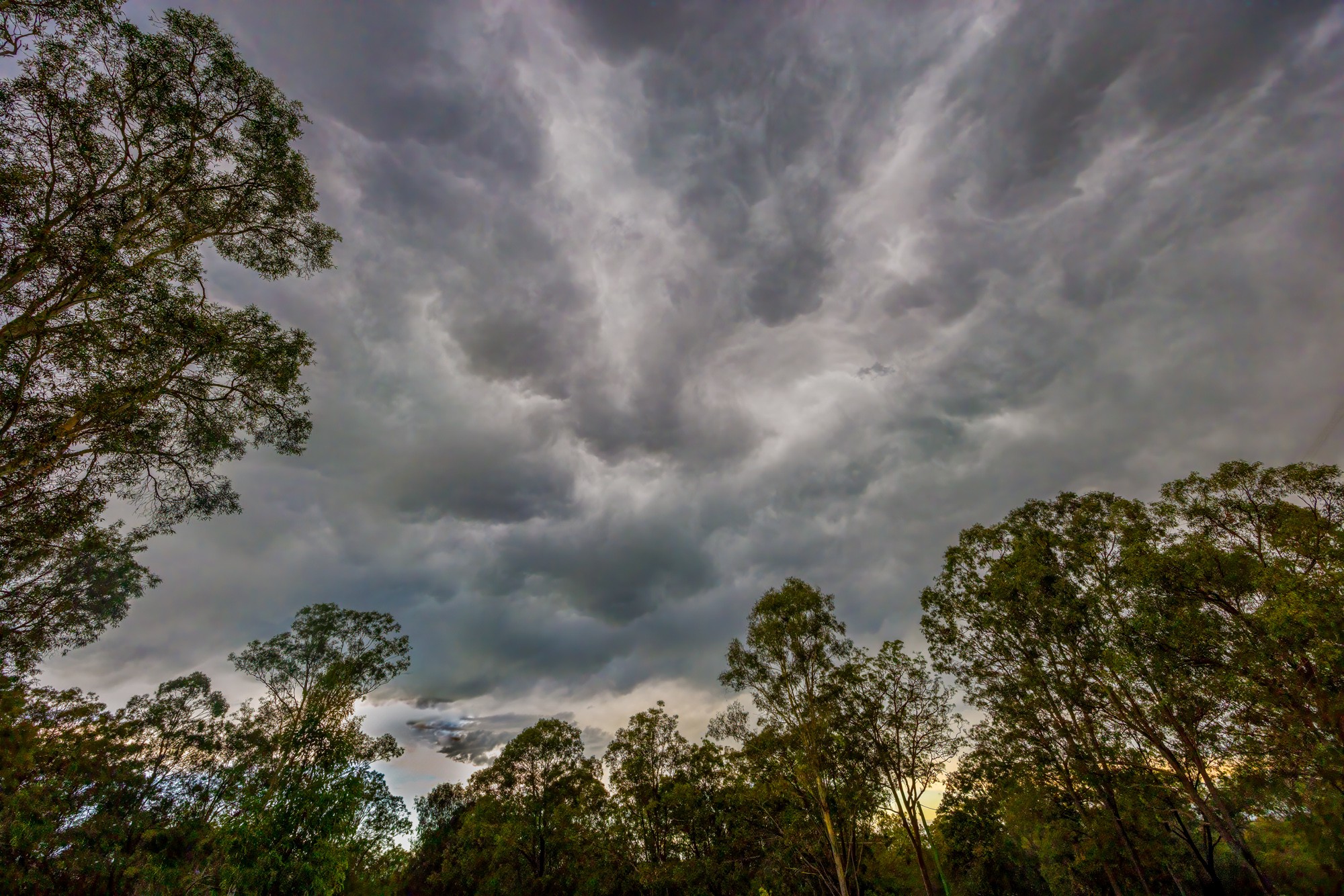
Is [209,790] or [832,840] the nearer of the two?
[832,840]

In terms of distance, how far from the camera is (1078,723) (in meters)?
19.6

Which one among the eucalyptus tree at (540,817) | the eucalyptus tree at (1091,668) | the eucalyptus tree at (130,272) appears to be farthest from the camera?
the eucalyptus tree at (540,817)

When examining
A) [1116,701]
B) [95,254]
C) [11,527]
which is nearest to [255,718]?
[11,527]

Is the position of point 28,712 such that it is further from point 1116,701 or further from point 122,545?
point 1116,701

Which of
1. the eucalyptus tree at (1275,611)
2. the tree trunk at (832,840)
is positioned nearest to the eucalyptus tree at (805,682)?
the tree trunk at (832,840)

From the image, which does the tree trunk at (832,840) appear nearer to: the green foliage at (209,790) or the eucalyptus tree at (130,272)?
the green foliage at (209,790)

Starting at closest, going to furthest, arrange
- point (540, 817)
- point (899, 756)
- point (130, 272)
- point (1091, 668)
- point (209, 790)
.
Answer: point (130, 272) → point (1091, 668) → point (899, 756) → point (209, 790) → point (540, 817)

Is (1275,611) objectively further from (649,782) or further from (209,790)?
(209,790)

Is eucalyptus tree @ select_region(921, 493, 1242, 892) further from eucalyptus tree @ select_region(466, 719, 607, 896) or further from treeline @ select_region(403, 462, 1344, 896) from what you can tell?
eucalyptus tree @ select_region(466, 719, 607, 896)

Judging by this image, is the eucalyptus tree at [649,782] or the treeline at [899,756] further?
the eucalyptus tree at [649,782]

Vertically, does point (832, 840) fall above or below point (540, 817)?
below

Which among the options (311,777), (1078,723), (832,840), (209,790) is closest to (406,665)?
(209,790)

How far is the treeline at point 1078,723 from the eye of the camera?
14742 millimetres

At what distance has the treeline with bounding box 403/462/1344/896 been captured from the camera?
580 inches
